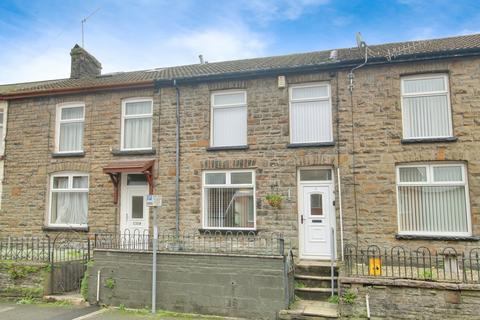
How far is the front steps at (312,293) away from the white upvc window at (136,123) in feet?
21.1

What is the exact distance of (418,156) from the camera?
1006 centimetres

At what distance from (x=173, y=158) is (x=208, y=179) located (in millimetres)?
1320

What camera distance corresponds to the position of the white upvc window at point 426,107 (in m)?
10.3

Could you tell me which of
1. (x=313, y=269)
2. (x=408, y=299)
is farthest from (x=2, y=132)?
(x=408, y=299)

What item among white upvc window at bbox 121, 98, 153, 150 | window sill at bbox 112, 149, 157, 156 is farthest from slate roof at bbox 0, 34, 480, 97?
window sill at bbox 112, 149, 157, 156

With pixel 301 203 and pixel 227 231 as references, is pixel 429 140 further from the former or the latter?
pixel 227 231

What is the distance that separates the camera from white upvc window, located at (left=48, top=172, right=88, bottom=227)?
505 inches

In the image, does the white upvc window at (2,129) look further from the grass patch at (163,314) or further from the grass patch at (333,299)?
the grass patch at (333,299)

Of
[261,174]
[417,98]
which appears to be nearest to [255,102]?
[261,174]

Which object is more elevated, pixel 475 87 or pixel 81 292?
pixel 475 87

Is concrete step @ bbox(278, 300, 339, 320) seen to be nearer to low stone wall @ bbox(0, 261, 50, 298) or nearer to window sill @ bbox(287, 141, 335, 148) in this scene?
window sill @ bbox(287, 141, 335, 148)

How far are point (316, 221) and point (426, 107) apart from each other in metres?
4.36

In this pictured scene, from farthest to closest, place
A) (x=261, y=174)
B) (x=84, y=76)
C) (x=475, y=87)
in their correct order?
(x=84, y=76)
(x=261, y=174)
(x=475, y=87)

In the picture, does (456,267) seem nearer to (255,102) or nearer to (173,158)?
(255,102)
